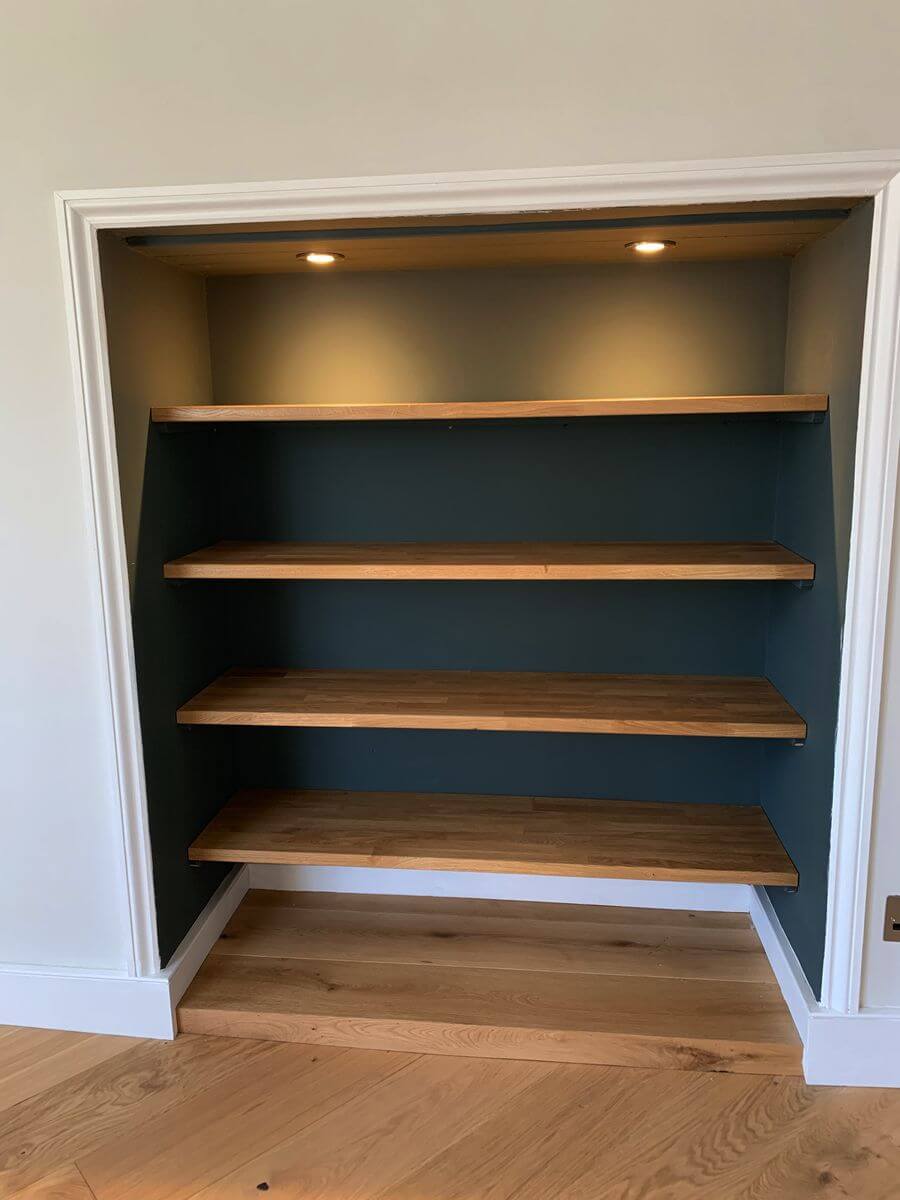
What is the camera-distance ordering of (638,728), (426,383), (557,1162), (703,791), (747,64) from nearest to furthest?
(747,64), (557,1162), (638,728), (426,383), (703,791)

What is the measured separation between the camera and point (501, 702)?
2121 millimetres

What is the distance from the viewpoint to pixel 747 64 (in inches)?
59.9

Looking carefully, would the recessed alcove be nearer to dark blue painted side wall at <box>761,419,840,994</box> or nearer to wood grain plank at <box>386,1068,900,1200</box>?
dark blue painted side wall at <box>761,419,840,994</box>

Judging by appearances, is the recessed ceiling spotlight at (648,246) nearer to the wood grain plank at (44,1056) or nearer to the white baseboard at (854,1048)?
the white baseboard at (854,1048)

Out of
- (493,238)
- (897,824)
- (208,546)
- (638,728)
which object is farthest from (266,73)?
(897,824)

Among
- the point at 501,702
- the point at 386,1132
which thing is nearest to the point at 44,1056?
the point at 386,1132

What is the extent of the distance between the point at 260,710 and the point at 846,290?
1.59m

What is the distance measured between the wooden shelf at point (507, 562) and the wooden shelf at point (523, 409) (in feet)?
1.08

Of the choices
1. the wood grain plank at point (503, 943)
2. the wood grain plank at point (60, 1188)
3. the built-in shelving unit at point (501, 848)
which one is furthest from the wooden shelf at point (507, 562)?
the wood grain plank at point (60, 1188)

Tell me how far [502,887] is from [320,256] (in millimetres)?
1778

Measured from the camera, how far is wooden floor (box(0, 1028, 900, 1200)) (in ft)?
5.35

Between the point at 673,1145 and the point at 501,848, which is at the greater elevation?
the point at 501,848

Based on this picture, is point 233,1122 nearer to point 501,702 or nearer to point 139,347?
point 501,702

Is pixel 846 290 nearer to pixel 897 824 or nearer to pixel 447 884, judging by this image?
pixel 897 824
